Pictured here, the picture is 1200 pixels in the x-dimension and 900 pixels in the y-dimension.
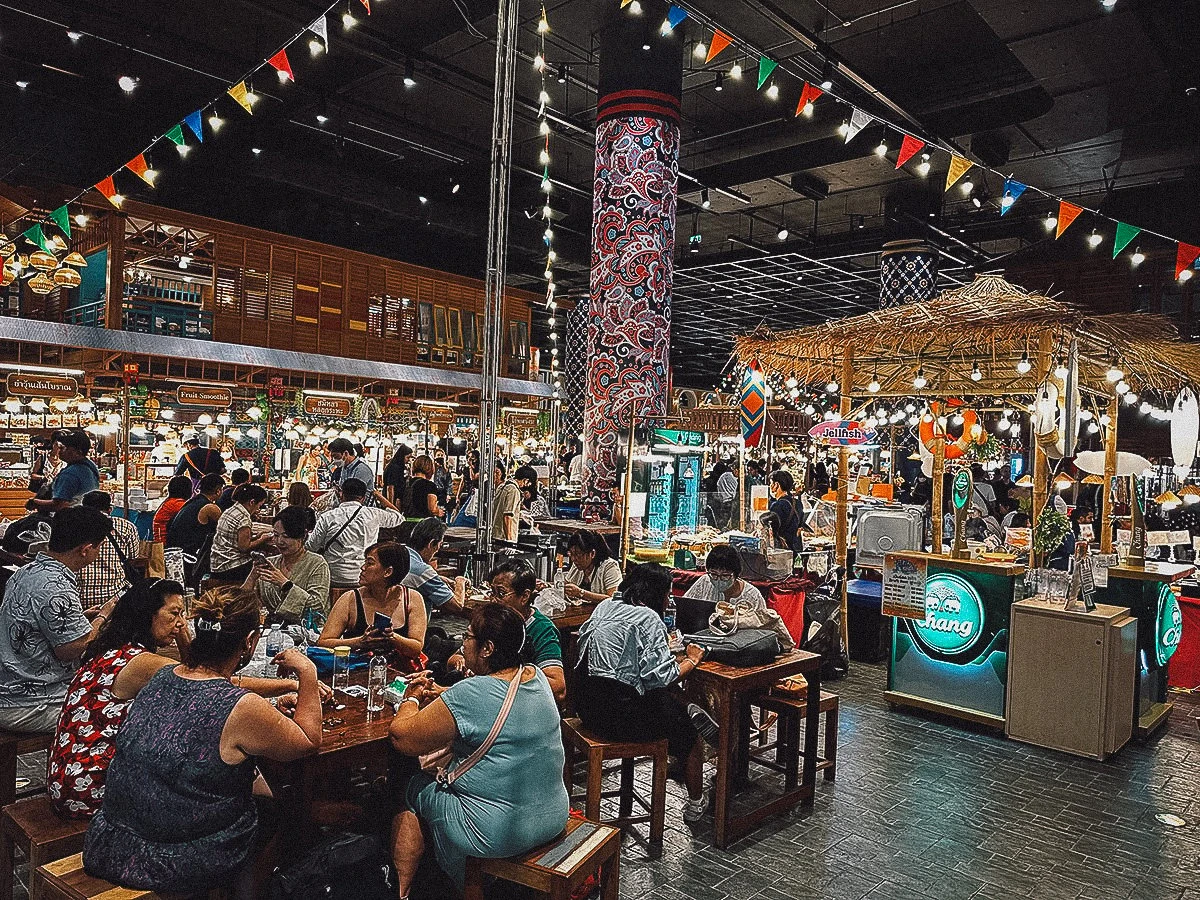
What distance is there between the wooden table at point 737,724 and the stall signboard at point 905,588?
6.28 ft

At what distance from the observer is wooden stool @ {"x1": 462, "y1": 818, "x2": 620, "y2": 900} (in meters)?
2.62

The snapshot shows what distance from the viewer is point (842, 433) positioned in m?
7.16

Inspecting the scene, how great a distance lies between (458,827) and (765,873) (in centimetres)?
181

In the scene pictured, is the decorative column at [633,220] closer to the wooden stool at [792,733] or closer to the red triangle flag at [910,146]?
the red triangle flag at [910,146]

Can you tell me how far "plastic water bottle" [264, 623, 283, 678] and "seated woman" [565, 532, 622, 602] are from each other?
2228mm

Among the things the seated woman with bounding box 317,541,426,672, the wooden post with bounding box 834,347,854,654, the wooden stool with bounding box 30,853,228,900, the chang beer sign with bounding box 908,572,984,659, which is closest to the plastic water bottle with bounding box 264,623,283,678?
the seated woman with bounding box 317,541,426,672

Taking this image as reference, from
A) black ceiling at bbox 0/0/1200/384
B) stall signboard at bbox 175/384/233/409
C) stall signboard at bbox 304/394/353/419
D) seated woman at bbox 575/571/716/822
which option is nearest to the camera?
seated woman at bbox 575/571/716/822

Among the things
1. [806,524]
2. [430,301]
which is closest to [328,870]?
[806,524]

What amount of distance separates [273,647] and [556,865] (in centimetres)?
190

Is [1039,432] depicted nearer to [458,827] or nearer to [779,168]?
[458,827]

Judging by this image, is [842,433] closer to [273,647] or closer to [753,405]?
[753,405]

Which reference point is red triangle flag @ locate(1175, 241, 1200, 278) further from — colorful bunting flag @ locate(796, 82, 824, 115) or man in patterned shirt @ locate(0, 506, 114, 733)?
man in patterned shirt @ locate(0, 506, 114, 733)

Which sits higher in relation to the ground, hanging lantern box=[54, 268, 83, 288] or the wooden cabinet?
hanging lantern box=[54, 268, 83, 288]

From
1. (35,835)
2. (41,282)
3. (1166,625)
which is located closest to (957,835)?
(1166,625)
